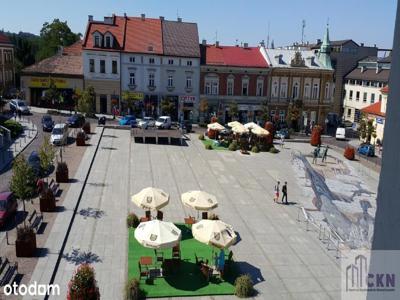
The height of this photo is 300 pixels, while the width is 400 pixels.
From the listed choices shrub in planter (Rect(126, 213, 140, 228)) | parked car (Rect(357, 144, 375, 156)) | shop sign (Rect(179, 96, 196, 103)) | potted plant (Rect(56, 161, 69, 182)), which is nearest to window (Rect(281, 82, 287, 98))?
shop sign (Rect(179, 96, 196, 103))

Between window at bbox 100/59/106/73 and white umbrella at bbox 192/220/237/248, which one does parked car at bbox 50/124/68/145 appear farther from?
white umbrella at bbox 192/220/237/248

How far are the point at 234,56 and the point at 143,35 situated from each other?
12.4 meters

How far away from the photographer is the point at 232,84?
2275 inches

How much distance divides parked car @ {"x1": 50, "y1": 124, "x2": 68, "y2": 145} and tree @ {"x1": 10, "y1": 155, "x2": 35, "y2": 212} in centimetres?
1637

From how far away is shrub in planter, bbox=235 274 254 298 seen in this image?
15438 mm

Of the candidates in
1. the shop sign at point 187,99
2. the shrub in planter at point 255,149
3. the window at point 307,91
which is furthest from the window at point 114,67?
the window at point 307,91

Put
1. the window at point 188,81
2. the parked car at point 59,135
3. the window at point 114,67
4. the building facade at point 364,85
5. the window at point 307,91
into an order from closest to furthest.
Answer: the parked car at point 59,135, the window at point 114,67, the window at point 188,81, the window at point 307,91, the building facade at point 364,85

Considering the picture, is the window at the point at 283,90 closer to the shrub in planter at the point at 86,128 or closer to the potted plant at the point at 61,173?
the shrub in planter at the point at 86,128

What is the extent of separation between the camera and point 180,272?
1694 cm

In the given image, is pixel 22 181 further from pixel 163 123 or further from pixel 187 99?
pixel 187 99

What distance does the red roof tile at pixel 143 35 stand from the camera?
55.7m

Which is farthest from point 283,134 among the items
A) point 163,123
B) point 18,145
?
point 18,145

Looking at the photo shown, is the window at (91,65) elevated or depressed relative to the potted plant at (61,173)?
elevated

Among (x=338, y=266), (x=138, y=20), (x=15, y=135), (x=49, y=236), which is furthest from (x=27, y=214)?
(x=138, y=20)
